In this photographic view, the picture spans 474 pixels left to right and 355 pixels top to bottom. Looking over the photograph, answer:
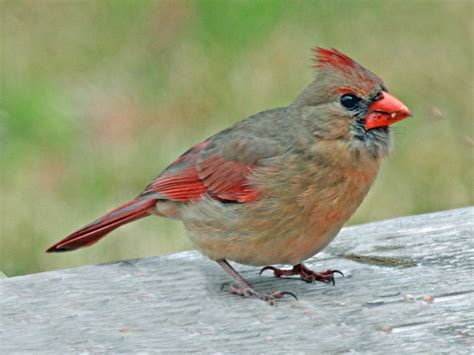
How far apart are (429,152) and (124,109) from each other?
1450 mm

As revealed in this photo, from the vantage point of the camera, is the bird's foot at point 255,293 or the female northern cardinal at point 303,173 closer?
the bird's foot at point 255,293

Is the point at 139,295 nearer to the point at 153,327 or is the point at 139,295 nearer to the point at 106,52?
the point at 153,327

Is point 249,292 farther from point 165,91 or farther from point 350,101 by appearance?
point 165,91

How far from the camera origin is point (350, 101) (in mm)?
3723

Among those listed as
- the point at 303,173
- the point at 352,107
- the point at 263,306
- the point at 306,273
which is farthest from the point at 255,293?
the point at 352,107

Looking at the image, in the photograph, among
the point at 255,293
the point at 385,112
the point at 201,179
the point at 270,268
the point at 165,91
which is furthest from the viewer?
the point at 165,91

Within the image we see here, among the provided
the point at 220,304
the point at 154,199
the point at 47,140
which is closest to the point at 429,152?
the point at 47,140

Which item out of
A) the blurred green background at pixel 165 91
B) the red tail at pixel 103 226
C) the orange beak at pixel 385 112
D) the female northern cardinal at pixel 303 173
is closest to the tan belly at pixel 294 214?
the female northern cardinal at pixel 303 173

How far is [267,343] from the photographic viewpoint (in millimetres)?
3020

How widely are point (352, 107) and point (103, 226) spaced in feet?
2.80

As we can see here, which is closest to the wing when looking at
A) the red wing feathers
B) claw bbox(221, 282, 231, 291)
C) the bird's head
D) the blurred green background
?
the red wing feathers

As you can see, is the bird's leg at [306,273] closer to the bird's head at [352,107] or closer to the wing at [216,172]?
the wing at [216,172]

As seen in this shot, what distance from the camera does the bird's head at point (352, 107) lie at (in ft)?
12.0

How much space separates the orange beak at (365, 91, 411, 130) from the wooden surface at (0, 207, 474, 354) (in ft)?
1.15
